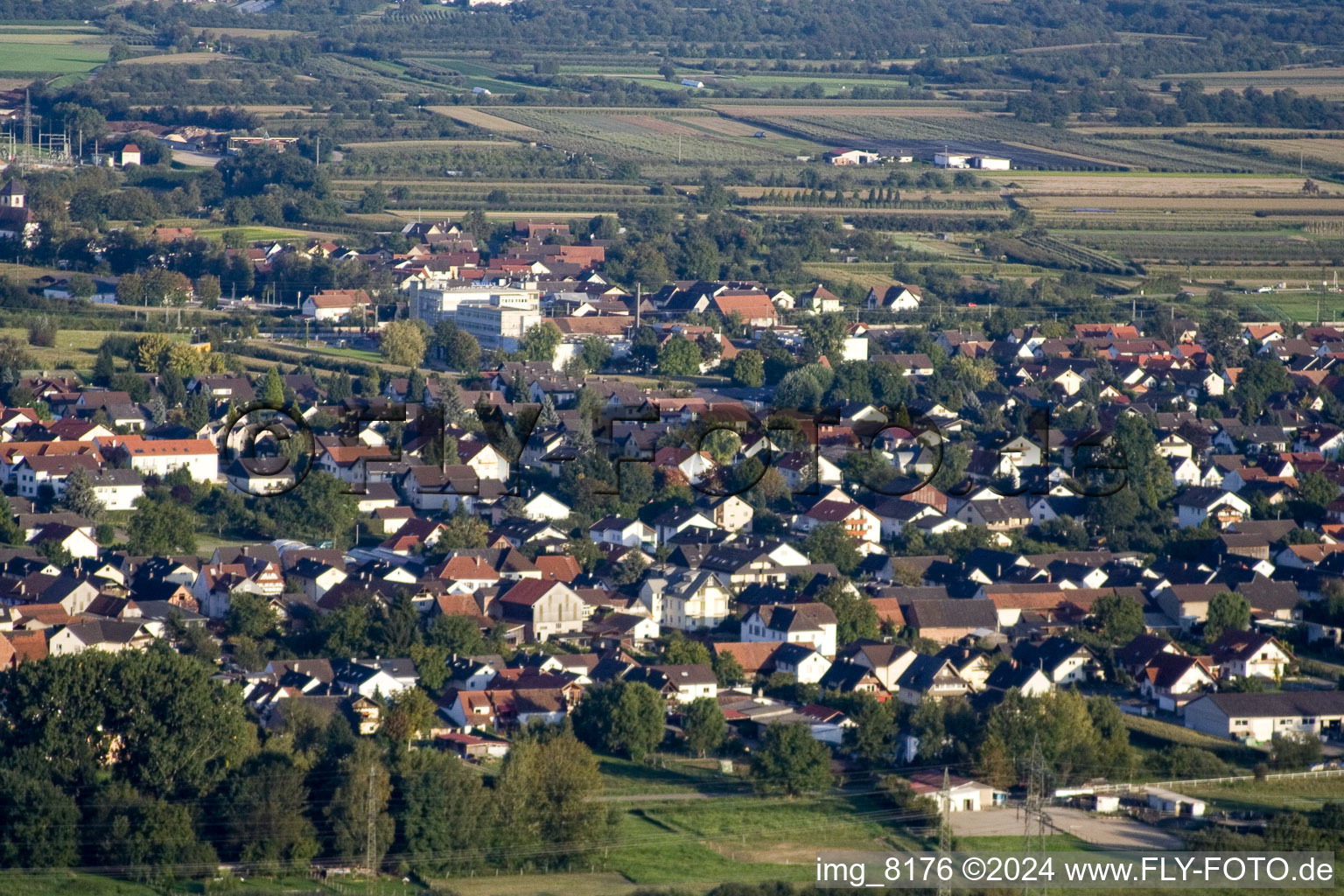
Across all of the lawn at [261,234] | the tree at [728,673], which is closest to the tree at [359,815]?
the tree at [728,673]

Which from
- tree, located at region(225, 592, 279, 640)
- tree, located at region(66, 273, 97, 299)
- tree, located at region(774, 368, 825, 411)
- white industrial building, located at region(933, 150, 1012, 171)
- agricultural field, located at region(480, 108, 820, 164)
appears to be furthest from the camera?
agricultural field, located at region(480, 108, 820, 164)

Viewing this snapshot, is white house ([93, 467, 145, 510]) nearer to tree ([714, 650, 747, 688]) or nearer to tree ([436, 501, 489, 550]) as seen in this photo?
tree ([436, 501, 489, 550])

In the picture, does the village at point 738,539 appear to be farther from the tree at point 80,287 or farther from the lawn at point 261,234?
the lawn at point 261,234

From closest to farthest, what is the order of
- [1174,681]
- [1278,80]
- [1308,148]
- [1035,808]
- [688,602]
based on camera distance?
[1035,808]
[1174,681]
[688,602]
[1308,148]
[1278,80]

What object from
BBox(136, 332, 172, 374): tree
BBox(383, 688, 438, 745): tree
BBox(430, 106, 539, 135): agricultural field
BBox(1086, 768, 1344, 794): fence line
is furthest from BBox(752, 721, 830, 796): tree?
BBox(430, 106, 539, 135): agricultural field

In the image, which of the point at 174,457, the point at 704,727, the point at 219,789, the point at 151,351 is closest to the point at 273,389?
the point at 151,351

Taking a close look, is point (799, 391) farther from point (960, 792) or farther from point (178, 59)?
point (178, 59)
